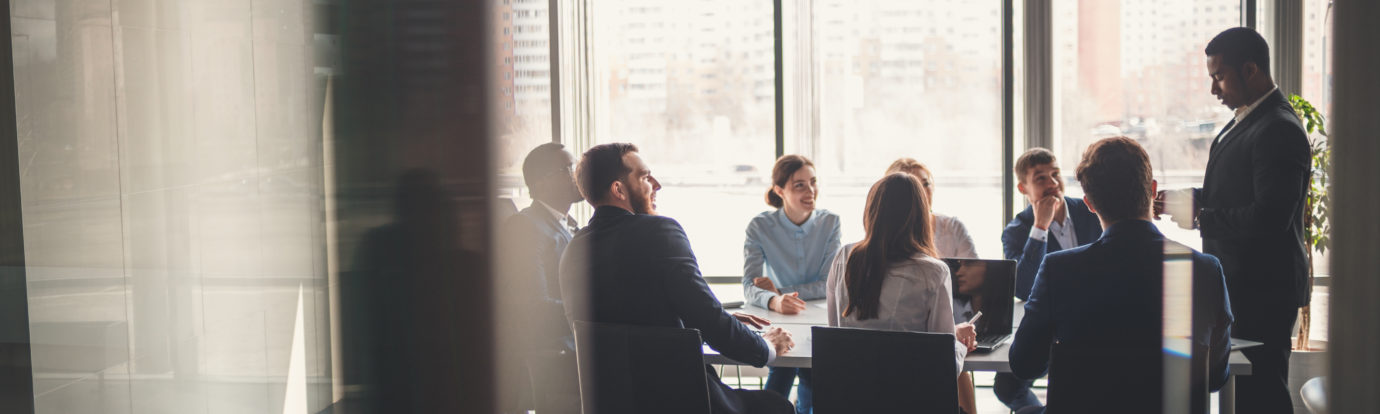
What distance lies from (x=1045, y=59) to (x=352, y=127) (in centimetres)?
449

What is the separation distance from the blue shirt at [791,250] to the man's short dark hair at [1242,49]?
1557 millimetres

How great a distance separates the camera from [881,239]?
2.26 meters

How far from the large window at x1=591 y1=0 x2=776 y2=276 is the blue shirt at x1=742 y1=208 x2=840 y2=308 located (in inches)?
45.2

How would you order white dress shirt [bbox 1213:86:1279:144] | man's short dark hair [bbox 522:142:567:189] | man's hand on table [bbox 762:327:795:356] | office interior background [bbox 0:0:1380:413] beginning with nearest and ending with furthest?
office interior background [bbox 0:0:1380:413] < man's hand on table [bbox 762:327:795:356] < white dress shirt [bbox 1213:86:1279:144] < man's short dark hair [bbox 522:142:567:189]

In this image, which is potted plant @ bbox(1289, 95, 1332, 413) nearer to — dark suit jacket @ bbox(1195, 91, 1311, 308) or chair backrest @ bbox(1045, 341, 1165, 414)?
dark suit jacket @ bbox(1195, 91, 1311, 308)

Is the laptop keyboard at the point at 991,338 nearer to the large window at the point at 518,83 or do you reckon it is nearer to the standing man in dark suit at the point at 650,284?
the standing man in dark suit at the point at 650,284

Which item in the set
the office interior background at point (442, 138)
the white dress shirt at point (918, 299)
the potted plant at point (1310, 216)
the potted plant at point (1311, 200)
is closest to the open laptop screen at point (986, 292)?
the white dress shirt at point (918, 299)

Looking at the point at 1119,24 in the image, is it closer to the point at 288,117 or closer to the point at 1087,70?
the point at 1087,70

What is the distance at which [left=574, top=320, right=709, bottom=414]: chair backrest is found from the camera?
207 cm

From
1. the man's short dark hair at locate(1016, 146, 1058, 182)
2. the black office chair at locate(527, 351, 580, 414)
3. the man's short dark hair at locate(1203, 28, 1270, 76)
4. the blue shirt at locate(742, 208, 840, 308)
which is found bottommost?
the black office chair at locate(527, 351, 580, 414)

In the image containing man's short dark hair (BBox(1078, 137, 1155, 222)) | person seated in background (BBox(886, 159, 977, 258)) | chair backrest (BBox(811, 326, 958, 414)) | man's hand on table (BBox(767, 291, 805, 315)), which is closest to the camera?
man's short dark hair (BBox(1078, 137, 1155, 222))

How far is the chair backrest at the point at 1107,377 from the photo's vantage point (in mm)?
1850

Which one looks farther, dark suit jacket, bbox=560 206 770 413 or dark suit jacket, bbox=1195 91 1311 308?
dark suit jacket, bbox=1195 91 1311 308

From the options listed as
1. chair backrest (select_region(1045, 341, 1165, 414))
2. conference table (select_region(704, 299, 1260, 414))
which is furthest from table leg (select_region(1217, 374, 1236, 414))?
chair backrest (select_region(1045, 341, 1165, 414))
